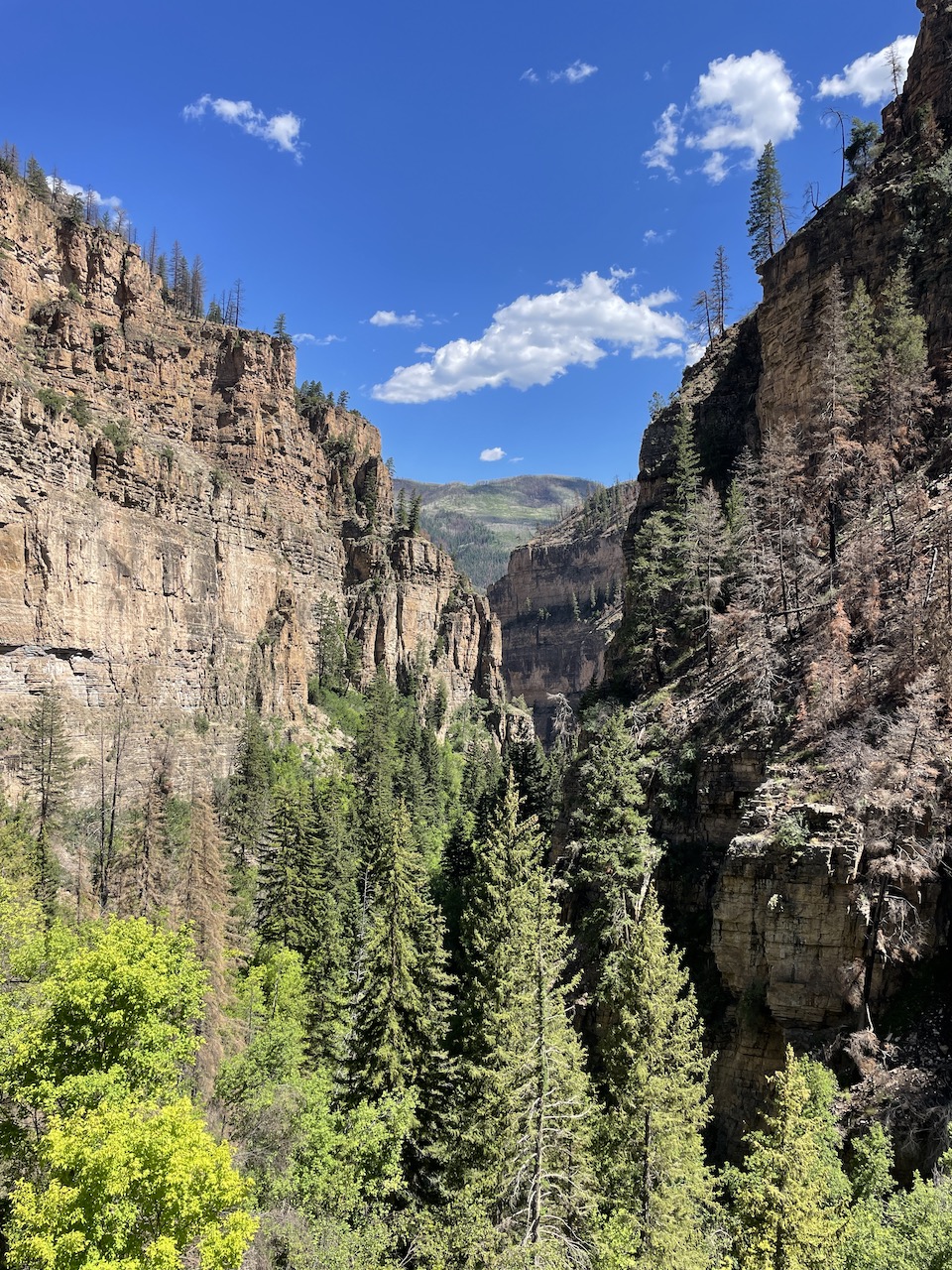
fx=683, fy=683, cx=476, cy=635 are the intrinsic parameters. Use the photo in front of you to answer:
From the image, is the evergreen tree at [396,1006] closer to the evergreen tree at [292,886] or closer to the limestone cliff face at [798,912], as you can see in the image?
the limestone cliff face at [798,912]

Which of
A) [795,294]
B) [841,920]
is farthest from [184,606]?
[841,920]

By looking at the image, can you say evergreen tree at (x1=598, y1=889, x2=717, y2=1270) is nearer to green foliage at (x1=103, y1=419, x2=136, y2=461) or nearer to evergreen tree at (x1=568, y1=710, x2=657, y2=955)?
evergreen tree at (x1=568, y1=710, x2=657, y2=955)

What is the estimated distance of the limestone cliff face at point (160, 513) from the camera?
46.1 meters

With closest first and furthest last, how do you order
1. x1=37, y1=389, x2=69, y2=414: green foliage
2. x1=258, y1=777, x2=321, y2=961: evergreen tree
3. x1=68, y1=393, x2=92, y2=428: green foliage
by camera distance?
1. x1=258, y1=777, x2=321, y2=961: evergreen tree
2. x1=37, y1=389, x2=69, y2=414: green foliage
3. x1=68, y1=393, x2=92, y2=428: green foliage

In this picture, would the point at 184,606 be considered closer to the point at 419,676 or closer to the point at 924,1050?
the point at 419,676

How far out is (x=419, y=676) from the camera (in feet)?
298

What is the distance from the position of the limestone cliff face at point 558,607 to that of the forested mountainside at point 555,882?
85.5 m

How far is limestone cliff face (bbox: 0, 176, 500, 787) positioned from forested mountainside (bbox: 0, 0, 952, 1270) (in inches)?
17.9

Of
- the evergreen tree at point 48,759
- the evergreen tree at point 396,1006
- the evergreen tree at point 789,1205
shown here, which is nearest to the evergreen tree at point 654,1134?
the evergreen tree at point 789,1205

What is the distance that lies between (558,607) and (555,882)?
5226 inches

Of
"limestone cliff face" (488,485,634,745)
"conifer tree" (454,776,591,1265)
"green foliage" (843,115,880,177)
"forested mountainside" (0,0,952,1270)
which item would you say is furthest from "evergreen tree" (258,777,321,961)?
"limestone cliff face" (488,485,634,745)

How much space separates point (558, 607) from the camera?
504 feet

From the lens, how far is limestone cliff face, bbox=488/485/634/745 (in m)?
144

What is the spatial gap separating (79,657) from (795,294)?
52.0 meters
